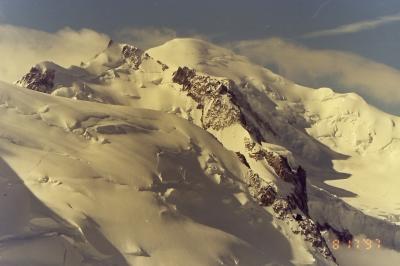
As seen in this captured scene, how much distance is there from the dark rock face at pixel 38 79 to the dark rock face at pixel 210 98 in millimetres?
24765

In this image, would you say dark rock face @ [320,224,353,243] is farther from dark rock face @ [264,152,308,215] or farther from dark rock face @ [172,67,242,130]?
dark rock face @ [172,67,242,130]

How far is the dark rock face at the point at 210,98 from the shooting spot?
124 metres

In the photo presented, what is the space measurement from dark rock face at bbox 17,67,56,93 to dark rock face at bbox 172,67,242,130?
2477cm

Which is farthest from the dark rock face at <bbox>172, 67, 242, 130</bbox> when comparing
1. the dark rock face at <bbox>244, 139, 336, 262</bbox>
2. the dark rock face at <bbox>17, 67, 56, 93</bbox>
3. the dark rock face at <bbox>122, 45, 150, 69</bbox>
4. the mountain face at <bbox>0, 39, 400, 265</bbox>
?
the dark rock face at <bbox>244, 139, 336, 262</bbox>

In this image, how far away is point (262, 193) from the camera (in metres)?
79.0

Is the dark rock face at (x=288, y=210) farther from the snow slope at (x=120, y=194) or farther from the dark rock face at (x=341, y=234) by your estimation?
the dark rock face at (x=341, y=234)

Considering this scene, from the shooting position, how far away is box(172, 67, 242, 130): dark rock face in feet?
408

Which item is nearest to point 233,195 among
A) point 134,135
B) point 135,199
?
point 134,135

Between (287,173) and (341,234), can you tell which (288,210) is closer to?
(287,173)

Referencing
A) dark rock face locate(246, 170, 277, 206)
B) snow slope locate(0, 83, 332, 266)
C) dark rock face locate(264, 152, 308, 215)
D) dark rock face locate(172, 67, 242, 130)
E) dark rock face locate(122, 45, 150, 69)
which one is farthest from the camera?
dark rock face locate(122, 45, 150, 69)

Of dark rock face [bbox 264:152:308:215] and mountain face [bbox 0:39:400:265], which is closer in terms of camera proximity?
Result: mountain face [bbox 0:39:400:265]

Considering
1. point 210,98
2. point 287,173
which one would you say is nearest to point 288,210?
point 287,173
